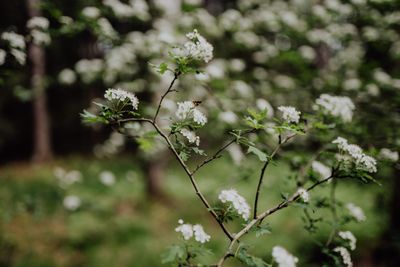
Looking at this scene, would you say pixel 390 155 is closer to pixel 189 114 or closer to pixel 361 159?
pixel 361 159

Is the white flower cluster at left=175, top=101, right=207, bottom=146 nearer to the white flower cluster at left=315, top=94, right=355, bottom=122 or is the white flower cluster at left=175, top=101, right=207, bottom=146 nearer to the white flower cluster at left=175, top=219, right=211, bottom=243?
the white flower cluster at left=175, top=219, right=211, bottom=243

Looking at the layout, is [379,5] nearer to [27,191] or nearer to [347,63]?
[347,63]

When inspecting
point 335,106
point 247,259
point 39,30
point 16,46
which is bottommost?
point 247,259

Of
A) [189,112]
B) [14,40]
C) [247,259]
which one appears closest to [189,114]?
[189,112]

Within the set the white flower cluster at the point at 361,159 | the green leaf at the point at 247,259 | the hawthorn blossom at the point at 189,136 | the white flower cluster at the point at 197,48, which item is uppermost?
the white flower cluster at the point at 197,48

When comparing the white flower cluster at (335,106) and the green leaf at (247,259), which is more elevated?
the white flower cluster at (335,106)

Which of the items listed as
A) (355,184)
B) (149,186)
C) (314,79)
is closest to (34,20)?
(314,79)

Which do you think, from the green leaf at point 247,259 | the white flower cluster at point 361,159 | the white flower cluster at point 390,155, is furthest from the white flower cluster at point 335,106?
the green leaf at point 247,259

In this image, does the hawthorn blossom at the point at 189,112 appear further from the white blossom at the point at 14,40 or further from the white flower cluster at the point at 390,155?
the white blossom at the point at 14,40
